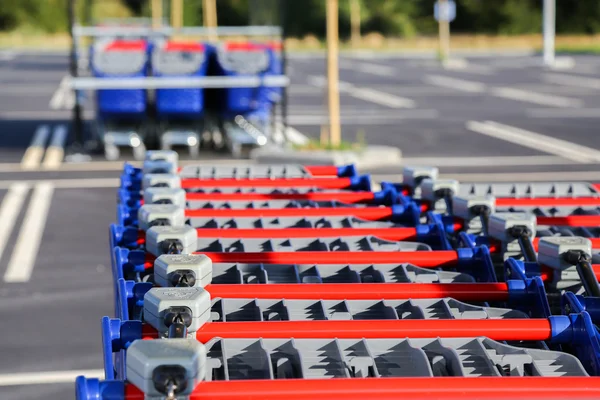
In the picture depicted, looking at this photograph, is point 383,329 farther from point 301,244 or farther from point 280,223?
point 280,223

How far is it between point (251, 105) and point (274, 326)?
1384 centimetres

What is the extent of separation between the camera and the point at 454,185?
500 cm

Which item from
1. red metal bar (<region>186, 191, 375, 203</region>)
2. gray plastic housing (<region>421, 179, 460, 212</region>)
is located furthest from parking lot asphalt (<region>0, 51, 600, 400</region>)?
gray plastic housing (<region>421, 179, 460, 212</region>)

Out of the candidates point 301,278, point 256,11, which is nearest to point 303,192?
point 301,278

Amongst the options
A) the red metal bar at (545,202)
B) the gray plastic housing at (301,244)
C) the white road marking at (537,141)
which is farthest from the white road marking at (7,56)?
the gray plastic housing at (301,244)

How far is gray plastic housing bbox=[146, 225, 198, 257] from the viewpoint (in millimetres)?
3781

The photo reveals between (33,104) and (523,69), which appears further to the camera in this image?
(523,69)

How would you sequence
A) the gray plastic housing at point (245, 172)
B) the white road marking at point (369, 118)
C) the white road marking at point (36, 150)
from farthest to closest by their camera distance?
1. the white road marking at point (369, 118)
2. the white road marking at point (36, 150)
3. the gray plastic housing at point (245, 172)

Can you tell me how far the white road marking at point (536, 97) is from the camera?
25.7 metres

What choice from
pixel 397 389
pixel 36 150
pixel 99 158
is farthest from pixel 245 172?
pixel 36 150

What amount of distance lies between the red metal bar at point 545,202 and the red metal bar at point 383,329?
2055mm

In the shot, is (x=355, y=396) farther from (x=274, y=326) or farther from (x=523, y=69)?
(x=523, y=69)

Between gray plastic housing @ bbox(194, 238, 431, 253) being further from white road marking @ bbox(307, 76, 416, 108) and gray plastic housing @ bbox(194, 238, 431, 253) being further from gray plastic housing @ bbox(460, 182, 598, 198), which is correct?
white road marking @ bbox(307, 76, 416, 108)

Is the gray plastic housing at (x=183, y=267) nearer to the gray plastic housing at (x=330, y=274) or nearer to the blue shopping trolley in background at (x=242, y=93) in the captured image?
the gray plastic housing at (x=330, y=274)
